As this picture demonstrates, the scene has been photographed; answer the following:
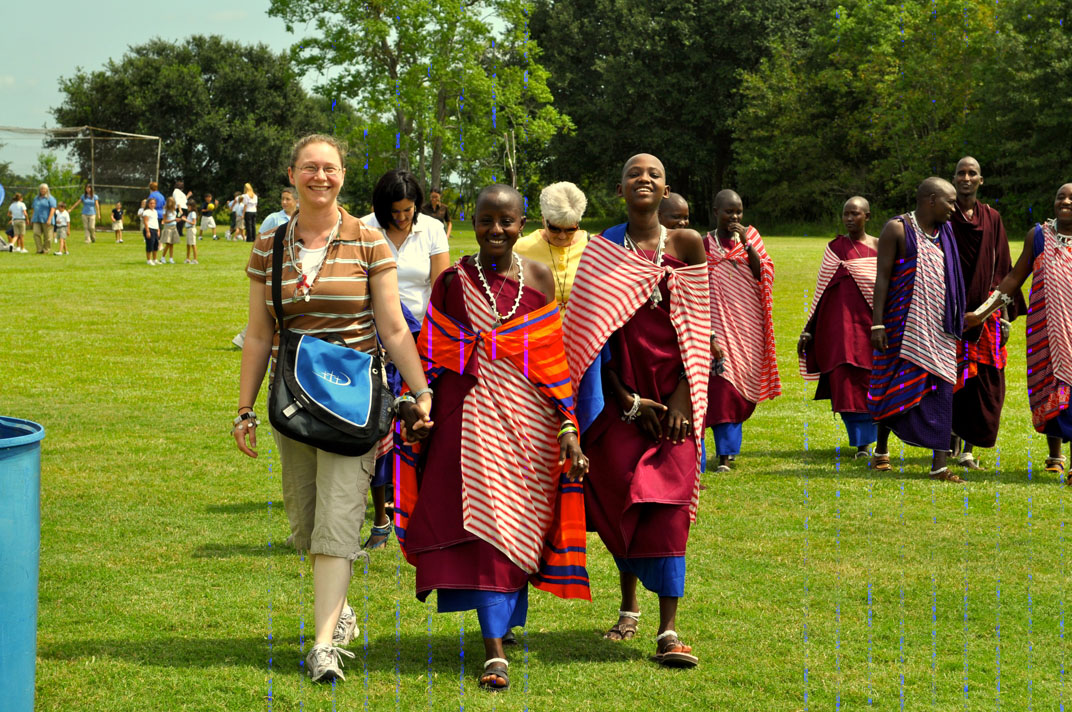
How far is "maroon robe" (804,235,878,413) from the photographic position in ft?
36.8

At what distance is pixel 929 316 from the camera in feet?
32.7

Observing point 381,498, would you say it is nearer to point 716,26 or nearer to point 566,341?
point 566,341

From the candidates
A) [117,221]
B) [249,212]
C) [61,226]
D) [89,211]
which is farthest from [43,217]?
[249,212]

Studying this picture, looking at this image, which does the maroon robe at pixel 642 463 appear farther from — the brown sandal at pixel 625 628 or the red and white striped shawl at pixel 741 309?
the red and white striped shawl at pixel 741 309

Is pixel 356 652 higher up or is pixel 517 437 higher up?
pixel 517 437

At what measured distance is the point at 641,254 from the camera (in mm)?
5992

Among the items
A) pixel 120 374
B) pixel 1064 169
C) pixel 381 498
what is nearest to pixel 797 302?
pixel 120 374

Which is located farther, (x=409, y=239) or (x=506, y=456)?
(x=409, y=239)

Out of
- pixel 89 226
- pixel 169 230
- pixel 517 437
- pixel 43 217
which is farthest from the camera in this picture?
pixel 89 226

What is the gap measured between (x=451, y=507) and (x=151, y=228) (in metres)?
27.2

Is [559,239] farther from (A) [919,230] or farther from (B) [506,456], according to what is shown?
(A) [919,230]

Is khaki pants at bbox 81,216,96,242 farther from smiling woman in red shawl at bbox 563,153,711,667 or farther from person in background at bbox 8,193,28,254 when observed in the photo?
smiling woman in red shawl at bbox 563,153,711,667

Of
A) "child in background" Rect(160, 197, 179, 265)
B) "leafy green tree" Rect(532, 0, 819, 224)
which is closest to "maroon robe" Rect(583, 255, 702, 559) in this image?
"child in background" Rect(160, 197, 179, 265)

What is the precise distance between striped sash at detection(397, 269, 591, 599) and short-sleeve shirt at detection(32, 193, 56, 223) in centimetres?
3099
